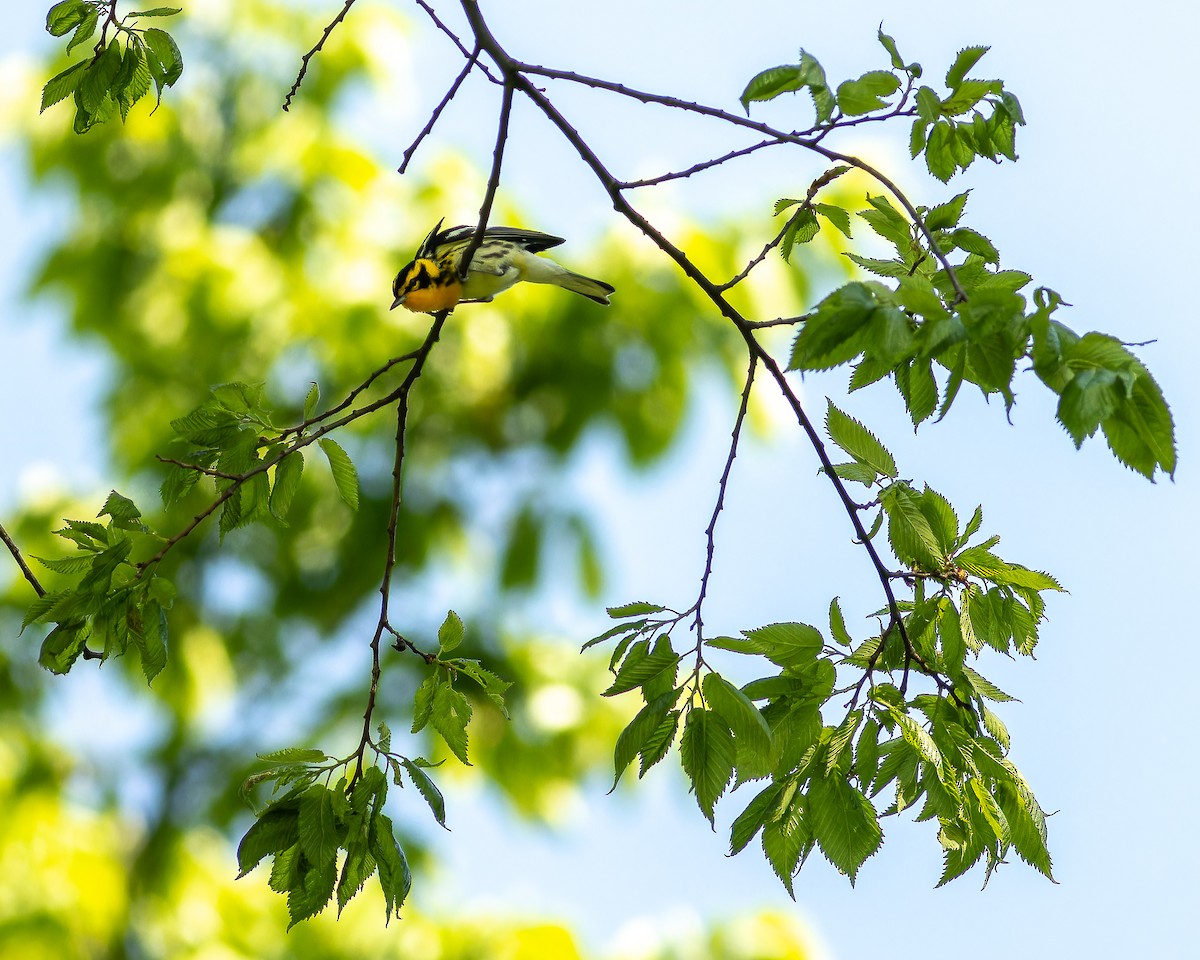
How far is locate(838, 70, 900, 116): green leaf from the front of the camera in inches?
69.2

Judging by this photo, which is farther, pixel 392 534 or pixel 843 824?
pixel 392 534

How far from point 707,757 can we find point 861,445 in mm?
579

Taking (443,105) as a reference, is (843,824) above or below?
below

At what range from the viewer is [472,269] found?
3.47m

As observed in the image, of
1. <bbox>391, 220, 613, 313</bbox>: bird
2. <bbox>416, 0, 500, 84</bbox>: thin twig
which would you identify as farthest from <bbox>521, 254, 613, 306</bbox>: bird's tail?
<bbox>416, 0, 500, 84</bbox>: thin twig

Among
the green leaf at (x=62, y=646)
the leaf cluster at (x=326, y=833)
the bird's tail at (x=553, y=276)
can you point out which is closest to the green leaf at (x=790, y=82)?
the leaf cluster at (x=326, y=833)

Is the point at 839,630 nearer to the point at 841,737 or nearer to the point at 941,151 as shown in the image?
the point at 841,737

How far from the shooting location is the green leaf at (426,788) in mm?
1872

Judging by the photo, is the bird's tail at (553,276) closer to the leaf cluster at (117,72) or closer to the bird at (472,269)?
the bird at (472,269)

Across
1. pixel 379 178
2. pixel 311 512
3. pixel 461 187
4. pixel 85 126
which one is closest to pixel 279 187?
pixel 379 178

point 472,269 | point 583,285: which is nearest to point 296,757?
point 472,269

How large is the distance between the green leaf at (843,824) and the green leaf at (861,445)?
501 millimetres

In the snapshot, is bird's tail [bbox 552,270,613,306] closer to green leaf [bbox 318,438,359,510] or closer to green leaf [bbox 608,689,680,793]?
green leaf [bbox 318,438,359,510]

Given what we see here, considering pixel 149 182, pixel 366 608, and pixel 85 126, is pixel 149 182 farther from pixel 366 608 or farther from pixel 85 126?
pixel 85 126
